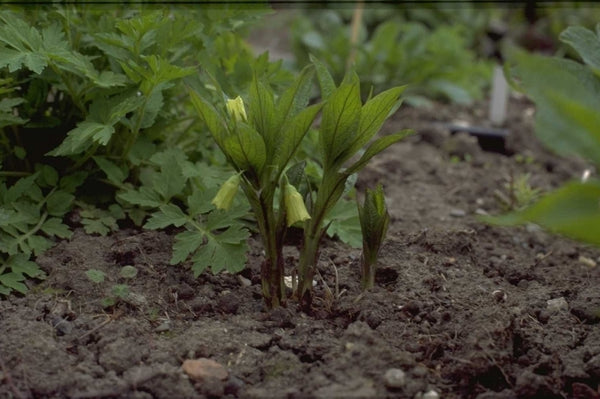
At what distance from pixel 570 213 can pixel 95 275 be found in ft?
4.03

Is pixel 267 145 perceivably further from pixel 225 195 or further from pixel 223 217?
pixel 223 217

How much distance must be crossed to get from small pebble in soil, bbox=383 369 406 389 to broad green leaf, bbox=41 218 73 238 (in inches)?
40.7

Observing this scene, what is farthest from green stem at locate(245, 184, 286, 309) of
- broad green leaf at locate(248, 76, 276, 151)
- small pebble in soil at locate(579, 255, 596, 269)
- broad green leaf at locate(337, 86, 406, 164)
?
small pebble in soil at locate(579, 255, 596, 269)

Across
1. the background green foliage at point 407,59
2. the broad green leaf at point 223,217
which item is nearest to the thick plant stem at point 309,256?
the broad green leaf at point 223,217

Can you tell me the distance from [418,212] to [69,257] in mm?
1348

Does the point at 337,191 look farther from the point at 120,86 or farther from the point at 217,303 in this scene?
the point at 120,86

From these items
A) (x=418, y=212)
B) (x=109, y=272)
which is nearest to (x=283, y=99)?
(x=109, y=272)

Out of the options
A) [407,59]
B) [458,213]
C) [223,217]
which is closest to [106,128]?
[223,217]

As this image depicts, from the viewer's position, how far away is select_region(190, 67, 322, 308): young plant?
1.74 metres

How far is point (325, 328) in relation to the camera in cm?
189

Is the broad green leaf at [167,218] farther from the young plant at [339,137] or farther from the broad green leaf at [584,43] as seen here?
the broad green leaf at [584,43]

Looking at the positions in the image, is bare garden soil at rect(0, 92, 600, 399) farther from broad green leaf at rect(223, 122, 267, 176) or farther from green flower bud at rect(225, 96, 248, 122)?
green flower bud at rect(225, 96, 248, 122)

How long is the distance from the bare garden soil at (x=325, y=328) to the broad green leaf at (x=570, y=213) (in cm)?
44

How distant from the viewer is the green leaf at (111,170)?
2312mm
